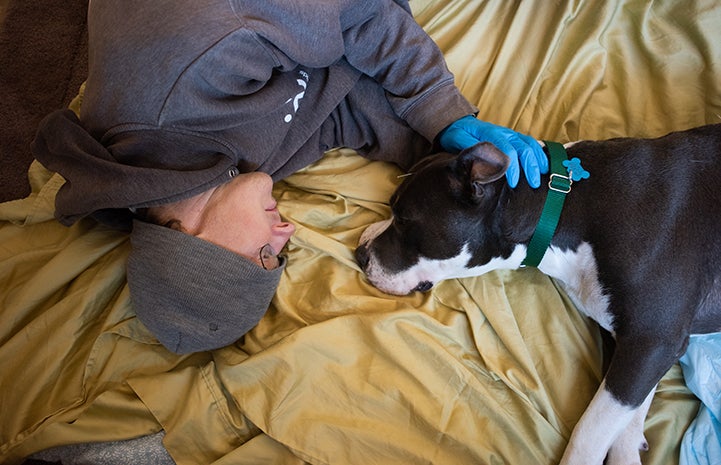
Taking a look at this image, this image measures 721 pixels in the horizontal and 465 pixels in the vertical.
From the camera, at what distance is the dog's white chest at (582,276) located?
1.82 meters

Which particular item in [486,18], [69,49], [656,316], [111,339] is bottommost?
[111,339]

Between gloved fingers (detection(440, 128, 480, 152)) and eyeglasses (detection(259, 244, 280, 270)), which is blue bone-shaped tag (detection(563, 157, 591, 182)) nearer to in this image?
gloved fingers (detection(440, 128, 480, 152))

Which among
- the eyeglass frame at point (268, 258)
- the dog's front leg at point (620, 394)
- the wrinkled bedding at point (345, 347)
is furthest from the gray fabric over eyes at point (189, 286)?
the dog's front leg at point (620, 394)

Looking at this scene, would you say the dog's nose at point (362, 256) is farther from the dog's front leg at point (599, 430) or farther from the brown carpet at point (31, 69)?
the brown carpet at point (31, 69)

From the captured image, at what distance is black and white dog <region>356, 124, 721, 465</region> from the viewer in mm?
1745

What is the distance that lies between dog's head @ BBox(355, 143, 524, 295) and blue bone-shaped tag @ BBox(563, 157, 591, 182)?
21cm

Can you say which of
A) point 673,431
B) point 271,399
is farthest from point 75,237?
point 673,431

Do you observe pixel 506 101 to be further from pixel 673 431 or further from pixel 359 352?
pixel 673 431

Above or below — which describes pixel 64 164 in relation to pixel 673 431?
above

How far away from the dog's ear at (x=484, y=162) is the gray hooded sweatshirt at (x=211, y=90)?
1.55 ft

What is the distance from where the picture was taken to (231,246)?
1891 mm

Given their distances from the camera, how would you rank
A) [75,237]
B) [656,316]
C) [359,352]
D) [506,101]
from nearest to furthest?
[656,316]
[359,352]
[75,237]
[506,101]

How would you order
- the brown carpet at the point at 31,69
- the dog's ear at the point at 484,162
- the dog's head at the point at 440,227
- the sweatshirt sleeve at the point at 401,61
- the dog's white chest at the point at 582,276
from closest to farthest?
1. the dog's ear at the point at 484,162
2. the dog's head at the point at 440,227
3. the dog's white chest at the point at 582,276
4. the sweatshirt sleeve at the point at 401,61
5. the brown carpet at the point at 31,69

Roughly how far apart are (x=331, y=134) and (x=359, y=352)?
32.8 inches
